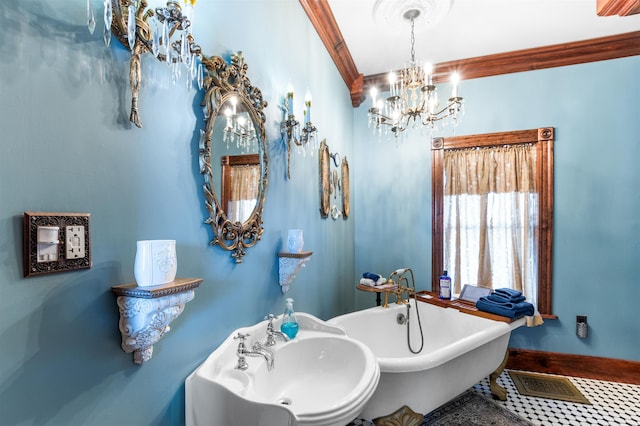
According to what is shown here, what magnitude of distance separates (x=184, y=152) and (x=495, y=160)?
3.06 m

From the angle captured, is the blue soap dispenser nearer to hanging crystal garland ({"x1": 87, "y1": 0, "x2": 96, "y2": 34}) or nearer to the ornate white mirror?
the ornate white mirror

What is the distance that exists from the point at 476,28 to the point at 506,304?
2.34m

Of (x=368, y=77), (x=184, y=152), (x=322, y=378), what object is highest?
(x=368, y=77)

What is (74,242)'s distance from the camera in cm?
71

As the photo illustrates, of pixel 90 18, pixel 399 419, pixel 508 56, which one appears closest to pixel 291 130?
pixel 90 18

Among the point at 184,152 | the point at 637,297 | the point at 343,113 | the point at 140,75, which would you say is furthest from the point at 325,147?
the point at 637,297

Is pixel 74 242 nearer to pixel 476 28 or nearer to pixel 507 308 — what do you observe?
pixel 507 308

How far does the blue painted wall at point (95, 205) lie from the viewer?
0.62m

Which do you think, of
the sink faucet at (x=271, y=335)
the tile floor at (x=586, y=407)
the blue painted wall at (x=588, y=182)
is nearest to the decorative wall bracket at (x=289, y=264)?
the sink faucet at (x=271, y=335)

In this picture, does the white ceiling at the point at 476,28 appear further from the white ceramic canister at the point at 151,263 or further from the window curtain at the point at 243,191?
the white ceramic canister at the point at 151,263

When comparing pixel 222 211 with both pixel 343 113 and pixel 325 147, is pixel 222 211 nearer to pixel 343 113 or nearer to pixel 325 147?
pixel 325 147

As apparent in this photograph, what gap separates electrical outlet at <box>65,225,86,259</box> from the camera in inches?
27.5

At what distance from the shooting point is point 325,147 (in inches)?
101

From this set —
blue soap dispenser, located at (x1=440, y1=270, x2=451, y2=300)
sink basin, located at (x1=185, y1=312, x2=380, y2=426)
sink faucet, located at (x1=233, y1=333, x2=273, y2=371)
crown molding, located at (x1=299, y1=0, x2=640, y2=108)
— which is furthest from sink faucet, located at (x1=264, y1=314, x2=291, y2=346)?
crown molding, located at (x1=299, y1=0, x2=640, y2=108)
